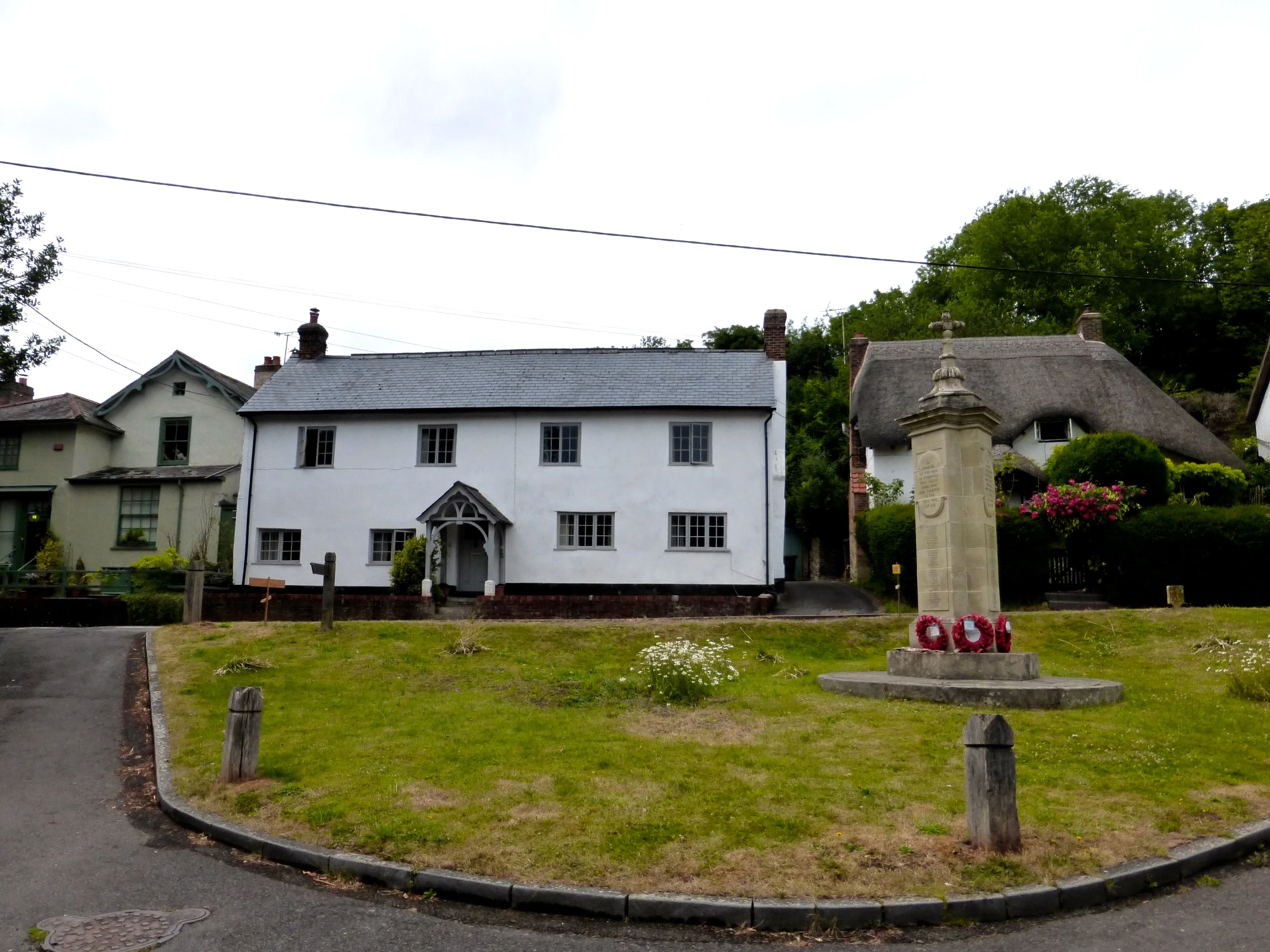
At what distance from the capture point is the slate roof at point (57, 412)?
1319 inches

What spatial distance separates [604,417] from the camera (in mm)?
28625

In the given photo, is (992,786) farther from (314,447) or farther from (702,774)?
(314,447)

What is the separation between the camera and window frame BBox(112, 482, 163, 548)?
108ft

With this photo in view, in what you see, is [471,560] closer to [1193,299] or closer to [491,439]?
[491,439]

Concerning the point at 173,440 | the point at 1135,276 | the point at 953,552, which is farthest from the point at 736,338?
the point at 953,552

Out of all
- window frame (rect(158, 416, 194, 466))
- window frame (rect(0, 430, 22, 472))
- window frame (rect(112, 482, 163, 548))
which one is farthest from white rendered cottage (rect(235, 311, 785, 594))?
window frame (rect(0, 430, 22, 472))

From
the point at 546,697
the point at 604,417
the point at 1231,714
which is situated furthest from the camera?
the point at 604,417

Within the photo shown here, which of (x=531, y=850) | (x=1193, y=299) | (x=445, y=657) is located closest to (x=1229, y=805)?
(x=531, y=850)

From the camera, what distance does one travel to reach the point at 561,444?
1137 inches

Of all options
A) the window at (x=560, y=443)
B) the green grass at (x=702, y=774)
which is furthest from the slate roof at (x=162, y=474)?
the green grass at (x=702, y=774)

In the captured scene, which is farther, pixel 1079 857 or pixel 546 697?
pixel 546 697

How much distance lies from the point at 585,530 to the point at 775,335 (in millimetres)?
8797

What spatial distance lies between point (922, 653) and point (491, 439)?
18.4 meters

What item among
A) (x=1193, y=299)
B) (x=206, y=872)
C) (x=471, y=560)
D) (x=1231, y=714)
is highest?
(x=1193, y=299)
